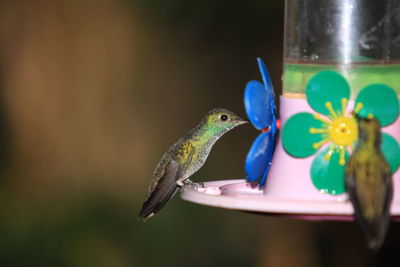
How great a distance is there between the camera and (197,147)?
15.9 ft

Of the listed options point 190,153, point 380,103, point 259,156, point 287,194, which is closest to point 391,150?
point 380,103

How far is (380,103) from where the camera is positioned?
3812 mm

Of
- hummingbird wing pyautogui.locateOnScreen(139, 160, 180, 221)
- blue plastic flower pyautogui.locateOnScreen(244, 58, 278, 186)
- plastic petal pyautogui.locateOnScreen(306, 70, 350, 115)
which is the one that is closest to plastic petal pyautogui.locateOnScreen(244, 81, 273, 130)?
blue plastic flower pyautogui.locateOnScreen(244, 58, 278, 186)

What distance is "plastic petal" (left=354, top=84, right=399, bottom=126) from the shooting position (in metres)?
3.79

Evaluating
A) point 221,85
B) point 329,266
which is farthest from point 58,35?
point 329,266

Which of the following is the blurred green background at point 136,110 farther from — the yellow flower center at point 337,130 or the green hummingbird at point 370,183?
the green hummingbird at point 370,183

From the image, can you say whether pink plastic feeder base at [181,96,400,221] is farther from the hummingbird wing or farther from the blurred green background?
the blurred green background

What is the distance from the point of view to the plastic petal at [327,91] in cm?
384

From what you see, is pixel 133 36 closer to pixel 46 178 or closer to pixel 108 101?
pixel 108 101

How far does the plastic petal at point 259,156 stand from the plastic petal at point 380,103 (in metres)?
0.55

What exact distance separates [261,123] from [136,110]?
568 cm

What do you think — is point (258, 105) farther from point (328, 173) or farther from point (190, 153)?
point (190, 153)

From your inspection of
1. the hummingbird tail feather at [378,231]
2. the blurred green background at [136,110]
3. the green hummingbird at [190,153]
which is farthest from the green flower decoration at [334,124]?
the blurred green background at [136,110]

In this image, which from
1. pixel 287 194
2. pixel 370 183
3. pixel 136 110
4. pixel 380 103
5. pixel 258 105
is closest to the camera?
pixel 370 183
